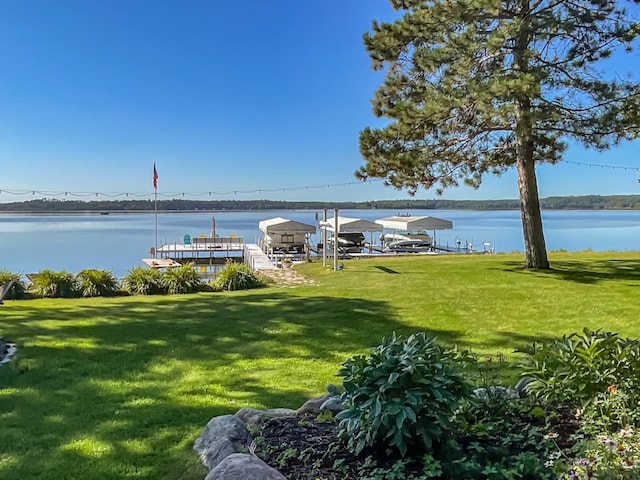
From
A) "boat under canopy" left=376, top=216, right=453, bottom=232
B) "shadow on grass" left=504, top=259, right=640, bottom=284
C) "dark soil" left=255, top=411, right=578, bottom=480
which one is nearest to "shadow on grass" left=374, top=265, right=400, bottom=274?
"shadow on grass" left=504, top=259, right=640, bottom=284

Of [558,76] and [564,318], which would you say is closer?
[564,318]

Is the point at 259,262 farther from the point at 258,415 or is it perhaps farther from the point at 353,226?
the point at 258,415

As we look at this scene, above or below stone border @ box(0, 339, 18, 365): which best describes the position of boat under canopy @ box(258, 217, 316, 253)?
above

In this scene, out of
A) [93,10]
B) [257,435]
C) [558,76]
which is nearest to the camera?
[257,435]

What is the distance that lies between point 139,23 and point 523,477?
1476 cm

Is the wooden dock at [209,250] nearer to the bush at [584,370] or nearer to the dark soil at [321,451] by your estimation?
the dark soil at [321,451]

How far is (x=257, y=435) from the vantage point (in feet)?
8.09

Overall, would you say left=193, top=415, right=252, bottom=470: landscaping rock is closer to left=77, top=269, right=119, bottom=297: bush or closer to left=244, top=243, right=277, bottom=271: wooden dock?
left=77, top=269, right=119, bottom=297: bush

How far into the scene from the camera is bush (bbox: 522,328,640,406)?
95.1 inches

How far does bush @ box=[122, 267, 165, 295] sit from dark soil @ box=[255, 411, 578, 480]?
838cm

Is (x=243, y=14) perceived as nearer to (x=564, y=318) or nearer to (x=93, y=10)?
(x=93, y=10)

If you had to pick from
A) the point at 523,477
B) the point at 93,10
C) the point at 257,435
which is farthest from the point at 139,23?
the point at 523,477

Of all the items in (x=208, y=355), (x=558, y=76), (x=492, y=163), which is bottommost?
(x=208, y=355)

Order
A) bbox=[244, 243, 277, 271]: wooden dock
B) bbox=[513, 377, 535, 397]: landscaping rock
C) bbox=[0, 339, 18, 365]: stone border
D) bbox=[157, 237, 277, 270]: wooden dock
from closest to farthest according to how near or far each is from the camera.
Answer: bbox=[513, 377, 535, 397]: landscaping rock
bbox=[0, 339, 18, 365]: stone border
bbox=[244, 243, 277, 271]: wooden dock
bbox=[157, 237, 277, 270]: wooden dock
